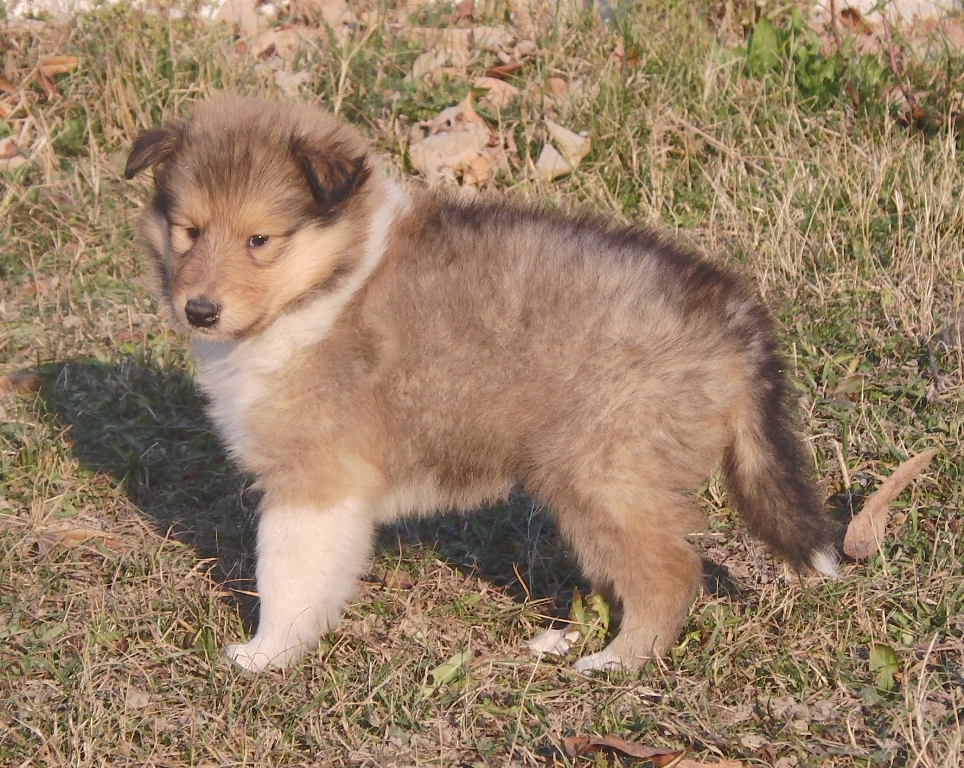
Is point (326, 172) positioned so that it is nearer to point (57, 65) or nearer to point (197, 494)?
point (197, 494)

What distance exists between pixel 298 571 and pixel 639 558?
0.93m

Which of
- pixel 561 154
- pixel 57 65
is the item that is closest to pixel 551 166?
pixel 561 154

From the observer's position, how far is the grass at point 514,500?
3043 millimetres

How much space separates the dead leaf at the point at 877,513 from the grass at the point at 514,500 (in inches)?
3.2

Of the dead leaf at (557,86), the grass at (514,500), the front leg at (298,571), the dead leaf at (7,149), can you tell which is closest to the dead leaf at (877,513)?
the grass at (514,500)

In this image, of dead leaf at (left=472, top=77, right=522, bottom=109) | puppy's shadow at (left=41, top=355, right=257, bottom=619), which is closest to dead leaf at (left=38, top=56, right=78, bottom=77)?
puppy's shadow at (left=41, top=355, right=257, bottom=619)

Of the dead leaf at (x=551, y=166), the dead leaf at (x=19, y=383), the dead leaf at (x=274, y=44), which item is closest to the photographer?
the dead leaf at (x=19, y=383)

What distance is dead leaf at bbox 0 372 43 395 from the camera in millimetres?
4535

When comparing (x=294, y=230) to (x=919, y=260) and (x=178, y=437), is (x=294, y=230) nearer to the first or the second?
(x=178, y=437)

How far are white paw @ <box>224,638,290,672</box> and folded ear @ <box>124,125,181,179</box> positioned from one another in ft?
4.49

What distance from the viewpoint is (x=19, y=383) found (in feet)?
15.0

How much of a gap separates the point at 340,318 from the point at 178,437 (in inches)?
56.8

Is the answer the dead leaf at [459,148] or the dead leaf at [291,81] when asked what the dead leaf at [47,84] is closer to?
the dead leaf at [291,81]

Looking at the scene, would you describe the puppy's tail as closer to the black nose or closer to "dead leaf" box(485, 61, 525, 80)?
the black nose
